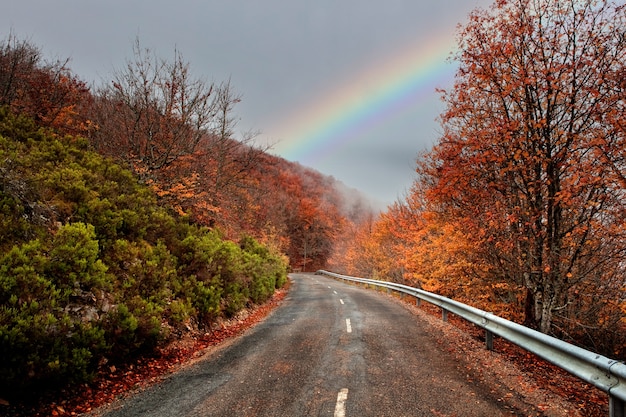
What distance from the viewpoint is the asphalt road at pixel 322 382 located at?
13.0ft

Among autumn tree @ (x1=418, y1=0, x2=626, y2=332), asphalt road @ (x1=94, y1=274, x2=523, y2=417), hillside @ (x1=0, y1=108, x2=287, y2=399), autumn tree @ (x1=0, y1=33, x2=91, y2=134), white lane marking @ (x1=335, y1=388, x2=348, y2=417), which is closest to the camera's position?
white lane marking @ (x1=335, y1=388, x2=348, y2=417)

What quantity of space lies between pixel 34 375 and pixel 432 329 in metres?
7.69

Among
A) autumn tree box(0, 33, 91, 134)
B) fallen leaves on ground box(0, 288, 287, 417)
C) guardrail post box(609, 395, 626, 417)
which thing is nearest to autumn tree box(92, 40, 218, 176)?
autumn tree box(0, 33, 91, 134)

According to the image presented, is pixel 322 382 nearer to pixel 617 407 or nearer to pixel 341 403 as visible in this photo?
pixel 341 403

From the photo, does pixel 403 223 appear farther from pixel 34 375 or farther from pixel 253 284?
pixel 34 375

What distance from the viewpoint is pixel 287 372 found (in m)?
5.16

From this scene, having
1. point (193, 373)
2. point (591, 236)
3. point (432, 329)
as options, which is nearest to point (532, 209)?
point (591, 236)

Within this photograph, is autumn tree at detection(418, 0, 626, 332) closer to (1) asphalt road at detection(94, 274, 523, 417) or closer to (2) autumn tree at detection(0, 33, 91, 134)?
(1) asphalt road at detection(94, 274, 523, 417)

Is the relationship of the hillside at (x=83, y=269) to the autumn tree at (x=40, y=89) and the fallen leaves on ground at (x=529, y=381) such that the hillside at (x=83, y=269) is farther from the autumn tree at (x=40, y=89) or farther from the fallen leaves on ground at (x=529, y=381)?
the fallen leaves on ground at (x=529, y=381)

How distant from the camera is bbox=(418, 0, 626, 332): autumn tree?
6461 mm

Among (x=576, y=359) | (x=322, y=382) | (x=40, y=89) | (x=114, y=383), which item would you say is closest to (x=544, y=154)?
(x=576, y=359)

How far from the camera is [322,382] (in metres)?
4.70

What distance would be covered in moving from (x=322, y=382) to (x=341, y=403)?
0.73 metres

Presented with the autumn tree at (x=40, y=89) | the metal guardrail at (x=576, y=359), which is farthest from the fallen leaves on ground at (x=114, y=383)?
the autumn tree at (x=40, y=89)
